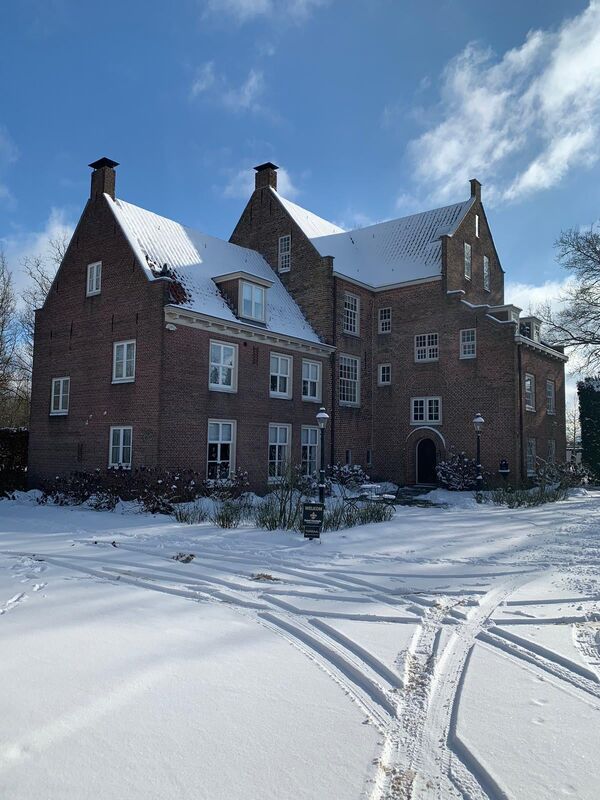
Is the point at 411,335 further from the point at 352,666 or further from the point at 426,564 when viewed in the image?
the point at 352,666

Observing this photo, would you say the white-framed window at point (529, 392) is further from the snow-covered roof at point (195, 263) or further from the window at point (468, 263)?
the snow-covered roof at point (195, 263)

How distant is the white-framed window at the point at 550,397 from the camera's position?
98.4 feet

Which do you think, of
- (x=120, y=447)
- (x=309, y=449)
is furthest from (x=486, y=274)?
(x=120, y=447)

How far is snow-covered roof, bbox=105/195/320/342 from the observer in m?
21.6

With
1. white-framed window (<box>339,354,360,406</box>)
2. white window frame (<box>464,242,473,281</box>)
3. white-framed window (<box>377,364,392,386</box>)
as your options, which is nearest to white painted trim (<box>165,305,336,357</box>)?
white-framed window (<box>339,354,360,406</box>)

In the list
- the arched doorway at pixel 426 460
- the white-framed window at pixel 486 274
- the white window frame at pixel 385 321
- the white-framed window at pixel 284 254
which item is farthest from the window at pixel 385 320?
the white-framed window at pixel 486 274

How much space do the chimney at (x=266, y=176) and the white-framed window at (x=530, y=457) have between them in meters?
17.7

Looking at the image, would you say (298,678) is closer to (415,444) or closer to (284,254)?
(415,444)

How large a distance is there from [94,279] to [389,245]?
614 inches

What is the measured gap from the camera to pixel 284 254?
29250mm

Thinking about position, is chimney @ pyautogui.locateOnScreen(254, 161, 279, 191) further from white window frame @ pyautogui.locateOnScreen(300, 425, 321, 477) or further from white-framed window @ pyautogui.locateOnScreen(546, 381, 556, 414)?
white-framed window @ pyautogui.locateOnScreen(546, 381, 556, 414)

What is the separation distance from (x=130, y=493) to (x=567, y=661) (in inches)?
598

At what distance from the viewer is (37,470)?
920 inches

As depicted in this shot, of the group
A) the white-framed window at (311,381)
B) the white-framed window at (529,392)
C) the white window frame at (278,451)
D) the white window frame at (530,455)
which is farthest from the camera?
the white-framed window at (529,392)
